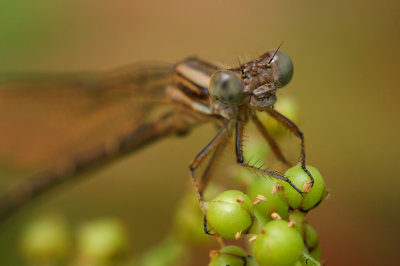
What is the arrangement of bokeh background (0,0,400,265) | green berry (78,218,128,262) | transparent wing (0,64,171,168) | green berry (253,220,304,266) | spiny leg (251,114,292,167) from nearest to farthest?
green berry (253,220,304,266) < spiny leg (251,114,292,167) < green berry (78,218,128,262) < transparent wing (0,64,171,168) < bokeh background (0,0,400,265)

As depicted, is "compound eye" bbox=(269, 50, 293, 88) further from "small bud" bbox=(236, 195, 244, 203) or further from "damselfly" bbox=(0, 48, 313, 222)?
"small bud" bbox=(236, 195, 244, 203)

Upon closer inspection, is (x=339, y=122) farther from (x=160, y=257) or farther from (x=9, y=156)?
(x=9, y=156)

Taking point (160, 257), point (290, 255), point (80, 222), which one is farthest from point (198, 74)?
point (80, 222)

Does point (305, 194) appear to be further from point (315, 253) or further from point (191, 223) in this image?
point (191, 223)

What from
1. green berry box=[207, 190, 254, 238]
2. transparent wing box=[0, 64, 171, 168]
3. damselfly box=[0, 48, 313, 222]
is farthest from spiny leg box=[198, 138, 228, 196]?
green berry box=[207, 190, 254, 238]

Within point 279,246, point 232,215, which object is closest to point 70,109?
point 232,215

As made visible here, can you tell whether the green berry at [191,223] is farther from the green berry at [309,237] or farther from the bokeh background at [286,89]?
the bokeh background at [286,89]
